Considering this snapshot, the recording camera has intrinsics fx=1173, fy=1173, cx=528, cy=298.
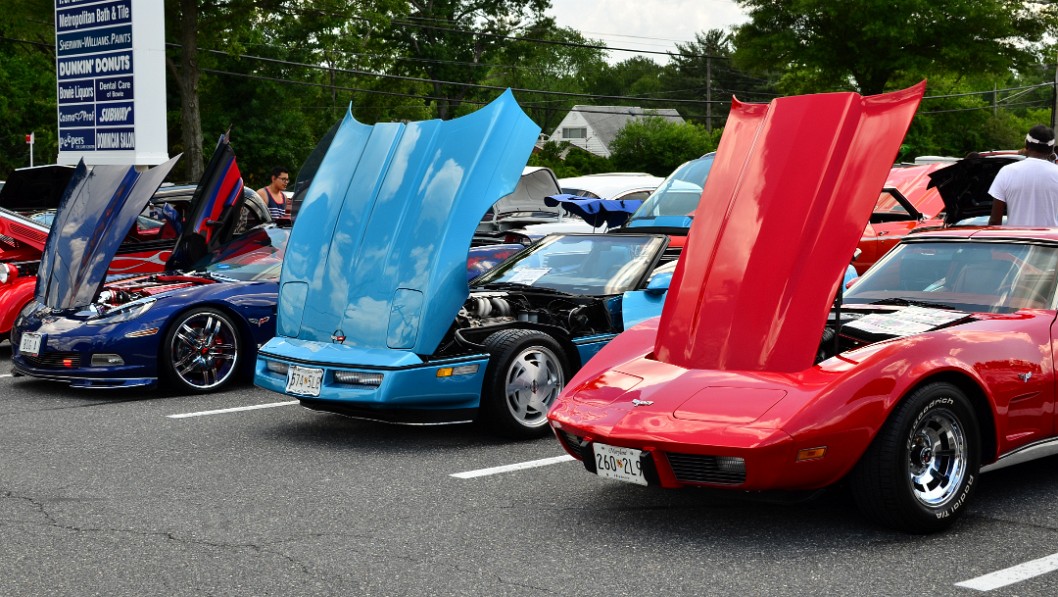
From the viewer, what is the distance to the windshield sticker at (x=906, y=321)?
16.8 feet

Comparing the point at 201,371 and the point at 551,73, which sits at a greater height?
the point at 551,73

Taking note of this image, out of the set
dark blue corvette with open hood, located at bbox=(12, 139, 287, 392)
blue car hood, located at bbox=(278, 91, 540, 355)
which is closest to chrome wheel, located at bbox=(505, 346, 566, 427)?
blue car hood, located at bbox=(278, 91, 540, 355)

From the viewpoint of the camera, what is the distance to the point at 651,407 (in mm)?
4859

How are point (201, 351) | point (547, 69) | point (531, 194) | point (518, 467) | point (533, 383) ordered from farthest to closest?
point (547, 69), point (531, 194), point (201, 351), point (533, 383), point (518, 467)

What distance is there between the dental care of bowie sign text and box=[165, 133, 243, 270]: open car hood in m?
2.09

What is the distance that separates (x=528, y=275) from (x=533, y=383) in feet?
4.39

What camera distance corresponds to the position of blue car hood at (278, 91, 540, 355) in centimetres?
692

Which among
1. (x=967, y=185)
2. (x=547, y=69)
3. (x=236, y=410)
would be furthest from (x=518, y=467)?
(x=547, y=69)

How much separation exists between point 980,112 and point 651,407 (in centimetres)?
5795

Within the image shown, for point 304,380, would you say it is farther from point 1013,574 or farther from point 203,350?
point 1013,574

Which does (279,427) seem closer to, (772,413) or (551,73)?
(772,413)

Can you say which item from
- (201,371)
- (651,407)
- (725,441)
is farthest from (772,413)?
(201,371)

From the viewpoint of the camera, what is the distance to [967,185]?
37.7 feet

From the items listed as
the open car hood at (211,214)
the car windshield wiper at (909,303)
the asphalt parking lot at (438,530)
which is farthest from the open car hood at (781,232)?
the open car hood at (211,214)
